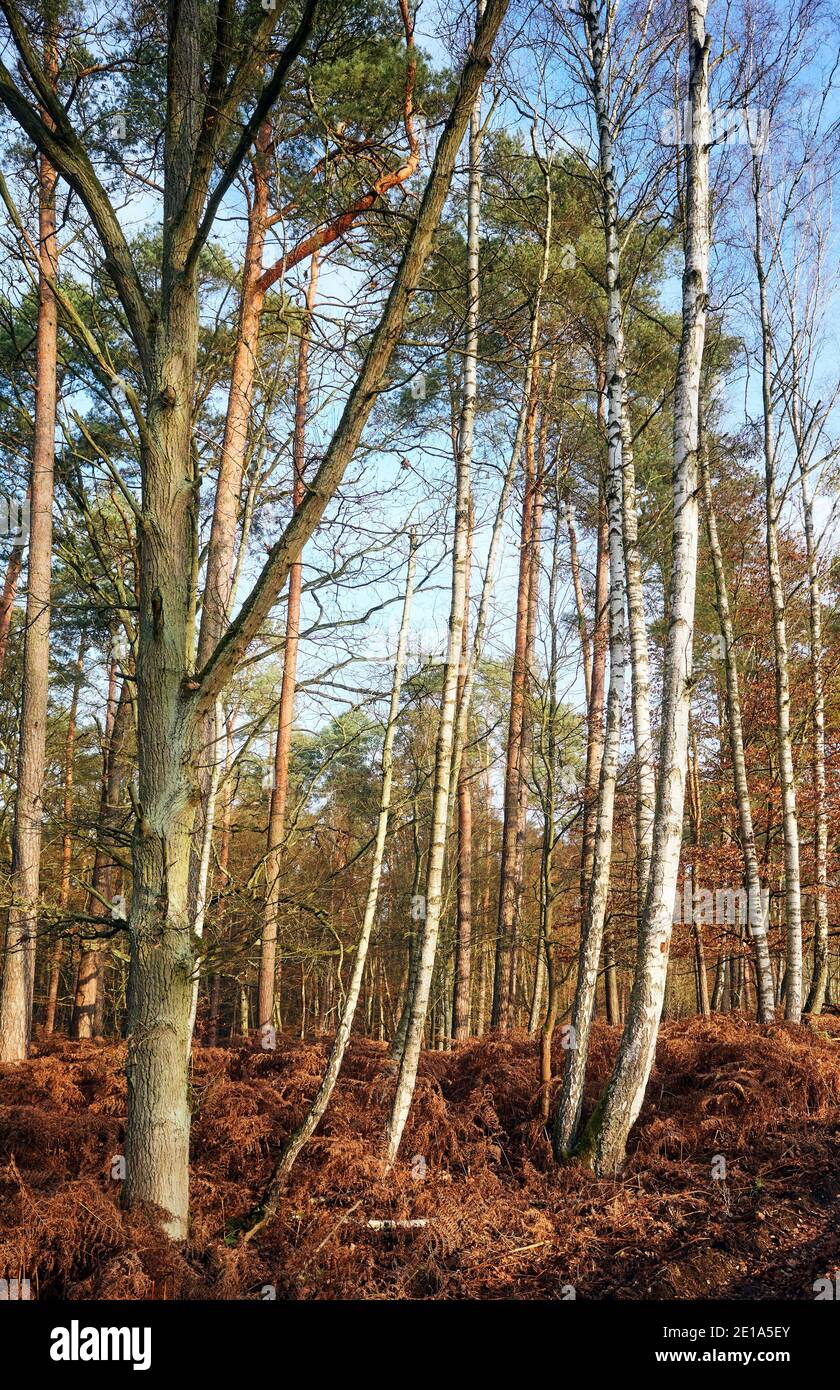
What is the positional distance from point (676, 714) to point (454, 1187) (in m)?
3.54

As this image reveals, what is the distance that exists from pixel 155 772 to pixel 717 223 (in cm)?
919

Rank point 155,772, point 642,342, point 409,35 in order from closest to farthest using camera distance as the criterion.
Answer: point 155,772, point 409,35, point 642,342

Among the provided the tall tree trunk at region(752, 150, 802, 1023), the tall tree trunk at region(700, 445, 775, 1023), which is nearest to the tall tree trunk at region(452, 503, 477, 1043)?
the tall tree trunk at region(700, 445, 775, 1023)

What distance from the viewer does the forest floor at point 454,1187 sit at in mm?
4207

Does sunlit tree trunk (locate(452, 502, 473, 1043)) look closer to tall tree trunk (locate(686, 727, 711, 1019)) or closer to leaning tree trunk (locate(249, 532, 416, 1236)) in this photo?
tall tree trunk (locate(686, 727, 711, 1019))

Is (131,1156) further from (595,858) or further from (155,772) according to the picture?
(595,858)

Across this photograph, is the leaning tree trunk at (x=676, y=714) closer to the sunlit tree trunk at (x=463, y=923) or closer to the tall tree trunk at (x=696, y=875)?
the sunlit tree trunk at (x=463, y=923)

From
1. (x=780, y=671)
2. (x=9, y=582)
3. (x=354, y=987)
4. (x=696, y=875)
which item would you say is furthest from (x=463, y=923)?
(x=9, y=582)

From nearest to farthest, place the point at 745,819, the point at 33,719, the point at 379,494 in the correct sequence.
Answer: the point at 379,494, the point at 745,819, the point at 33,719

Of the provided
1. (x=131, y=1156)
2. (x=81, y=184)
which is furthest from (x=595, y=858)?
(x=81, y=184)

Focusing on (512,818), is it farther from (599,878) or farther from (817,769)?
(599,878)

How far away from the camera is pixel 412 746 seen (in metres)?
15.6

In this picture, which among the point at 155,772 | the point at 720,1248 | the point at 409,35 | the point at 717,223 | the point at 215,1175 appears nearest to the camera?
the point at 155,772

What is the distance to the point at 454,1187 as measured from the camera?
19.2 ft
